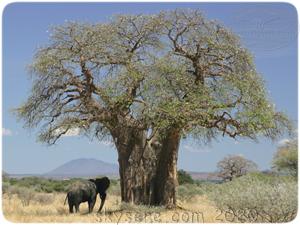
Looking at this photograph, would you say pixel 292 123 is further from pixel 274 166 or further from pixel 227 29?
pixel 274 166

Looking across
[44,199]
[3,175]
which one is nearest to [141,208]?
[44,199]

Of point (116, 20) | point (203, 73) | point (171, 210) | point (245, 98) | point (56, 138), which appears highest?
point (116, 20)

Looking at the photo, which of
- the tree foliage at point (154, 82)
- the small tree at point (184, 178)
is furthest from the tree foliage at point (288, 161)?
the small tree at point (184, 178)

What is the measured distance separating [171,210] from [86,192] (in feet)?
12.4

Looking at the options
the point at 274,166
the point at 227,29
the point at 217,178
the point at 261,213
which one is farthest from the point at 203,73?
the point at 217,178

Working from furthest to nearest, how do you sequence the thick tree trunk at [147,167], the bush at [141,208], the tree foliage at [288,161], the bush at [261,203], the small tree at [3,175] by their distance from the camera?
the small tree at [3,175]
the tree foliage at [288,161]
the thick tree trunk at [147,167]
the bush at [141,208]
the bush at [261,203]

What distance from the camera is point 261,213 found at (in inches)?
380

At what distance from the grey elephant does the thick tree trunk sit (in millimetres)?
1032

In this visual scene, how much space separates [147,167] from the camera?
46.5 feet

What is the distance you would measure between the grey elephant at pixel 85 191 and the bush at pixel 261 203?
581 cm

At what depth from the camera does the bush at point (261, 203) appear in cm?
924

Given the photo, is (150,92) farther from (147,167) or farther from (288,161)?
(288,161)

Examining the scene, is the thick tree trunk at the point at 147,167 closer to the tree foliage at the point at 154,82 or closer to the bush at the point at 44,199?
the tree foliage at the point at 154,82

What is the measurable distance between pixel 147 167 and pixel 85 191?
9.40 feet
